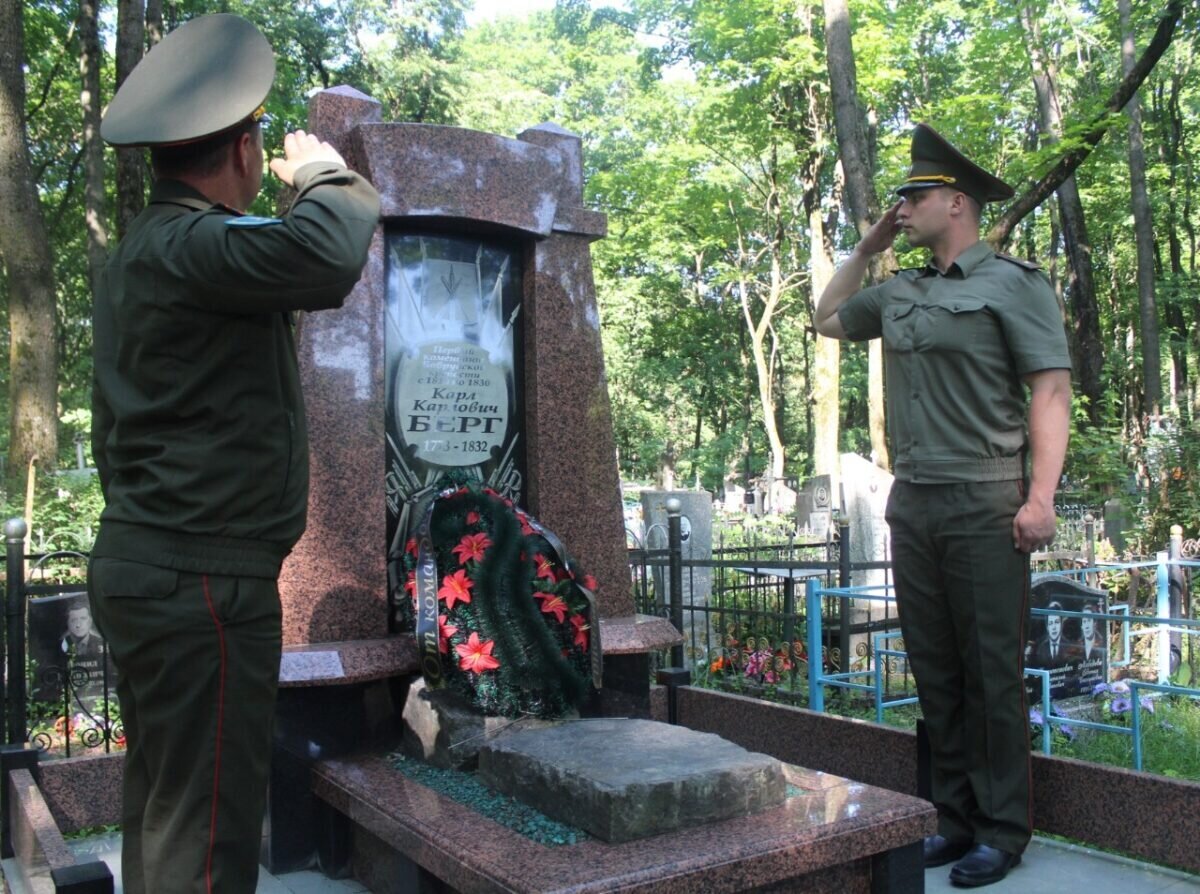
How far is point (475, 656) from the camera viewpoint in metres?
3.56

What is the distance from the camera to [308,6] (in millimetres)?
21734

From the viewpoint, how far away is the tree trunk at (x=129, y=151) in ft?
37.9

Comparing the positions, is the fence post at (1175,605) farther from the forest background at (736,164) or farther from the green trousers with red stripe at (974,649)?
the green trousers with red stripe at (974,649)

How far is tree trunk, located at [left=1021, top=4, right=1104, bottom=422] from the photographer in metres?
19.5

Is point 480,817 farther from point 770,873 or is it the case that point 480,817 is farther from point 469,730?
Answer: point 770,873

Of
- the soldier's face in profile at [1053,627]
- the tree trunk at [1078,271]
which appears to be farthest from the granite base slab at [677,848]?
the tree trunk at [1078,271]

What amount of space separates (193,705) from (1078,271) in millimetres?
21557

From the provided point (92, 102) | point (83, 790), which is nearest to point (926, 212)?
point (83, 790)

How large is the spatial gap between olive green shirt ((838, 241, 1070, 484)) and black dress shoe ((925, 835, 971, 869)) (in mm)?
1182

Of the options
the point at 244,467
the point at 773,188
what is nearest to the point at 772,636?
the point at 244,467

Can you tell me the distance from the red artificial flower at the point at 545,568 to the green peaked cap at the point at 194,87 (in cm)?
204

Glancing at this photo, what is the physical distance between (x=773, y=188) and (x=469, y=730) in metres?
24.7

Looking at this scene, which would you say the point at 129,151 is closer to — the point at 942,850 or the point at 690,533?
the point at 690,533

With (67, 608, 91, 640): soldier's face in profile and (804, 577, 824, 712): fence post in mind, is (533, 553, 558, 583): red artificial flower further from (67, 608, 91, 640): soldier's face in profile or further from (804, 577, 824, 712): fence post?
(67, 608, 91, 640): soldier's face in profile
